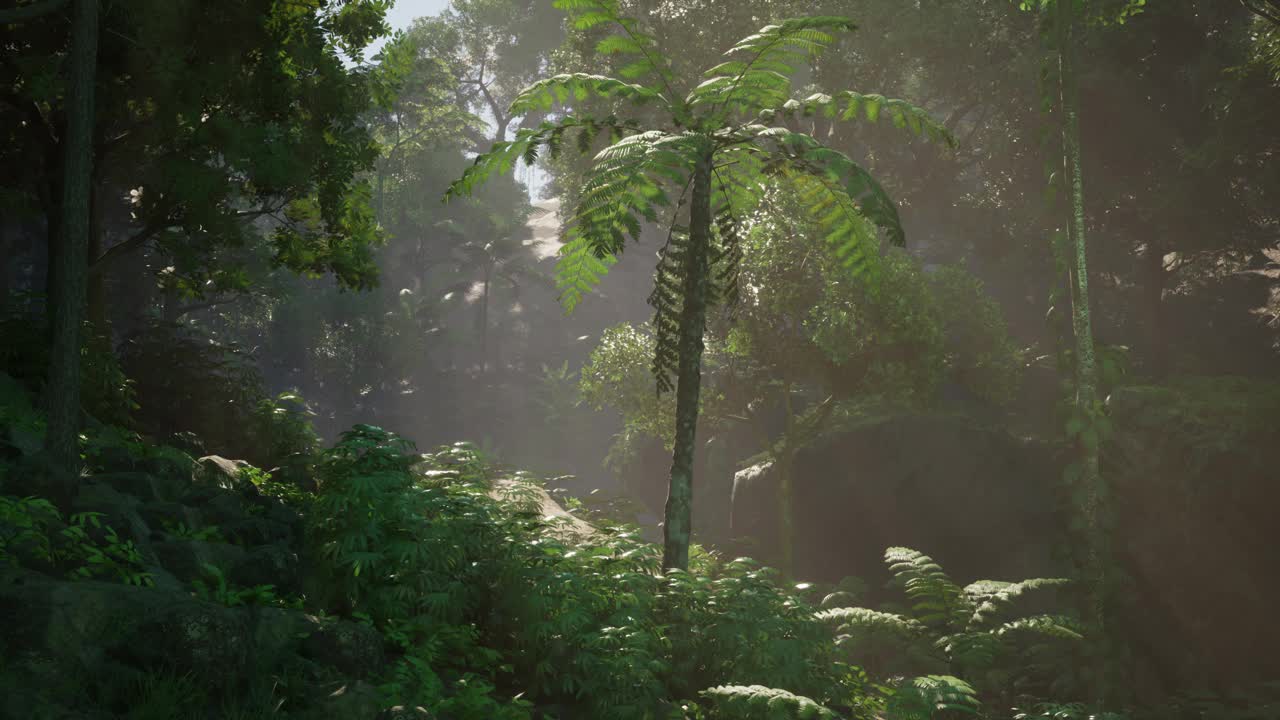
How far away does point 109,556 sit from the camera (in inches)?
234

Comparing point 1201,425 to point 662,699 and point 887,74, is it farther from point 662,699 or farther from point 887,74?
point 887,74

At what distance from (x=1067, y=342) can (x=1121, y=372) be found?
16.2 ft

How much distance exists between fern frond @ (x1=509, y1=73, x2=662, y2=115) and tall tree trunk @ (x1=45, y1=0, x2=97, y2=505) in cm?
385

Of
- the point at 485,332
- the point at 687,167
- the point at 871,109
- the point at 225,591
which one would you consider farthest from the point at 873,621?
the point at 485,332

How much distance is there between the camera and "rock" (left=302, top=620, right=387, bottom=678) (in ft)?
17.6

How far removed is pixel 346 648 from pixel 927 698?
4381mm

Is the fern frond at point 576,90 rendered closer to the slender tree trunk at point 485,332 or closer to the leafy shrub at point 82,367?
the leafy shrub at point 82,367

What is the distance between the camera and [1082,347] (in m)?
14.6

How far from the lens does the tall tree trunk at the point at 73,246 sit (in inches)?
303

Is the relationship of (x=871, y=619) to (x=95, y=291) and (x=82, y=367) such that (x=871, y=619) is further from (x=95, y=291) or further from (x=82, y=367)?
(x=95, y=291)

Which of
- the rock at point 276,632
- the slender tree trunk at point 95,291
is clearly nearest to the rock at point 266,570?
the rock at point 276,632

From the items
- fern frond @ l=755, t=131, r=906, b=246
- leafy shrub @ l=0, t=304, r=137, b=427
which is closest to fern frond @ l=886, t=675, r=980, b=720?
fern frond @ l=755, t=131, r=906, b=246

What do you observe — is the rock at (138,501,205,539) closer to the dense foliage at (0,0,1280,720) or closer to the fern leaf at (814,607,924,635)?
the dense foliage at (0,0,1280,720)

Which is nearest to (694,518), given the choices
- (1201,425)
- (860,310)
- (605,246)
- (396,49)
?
(860,310)
